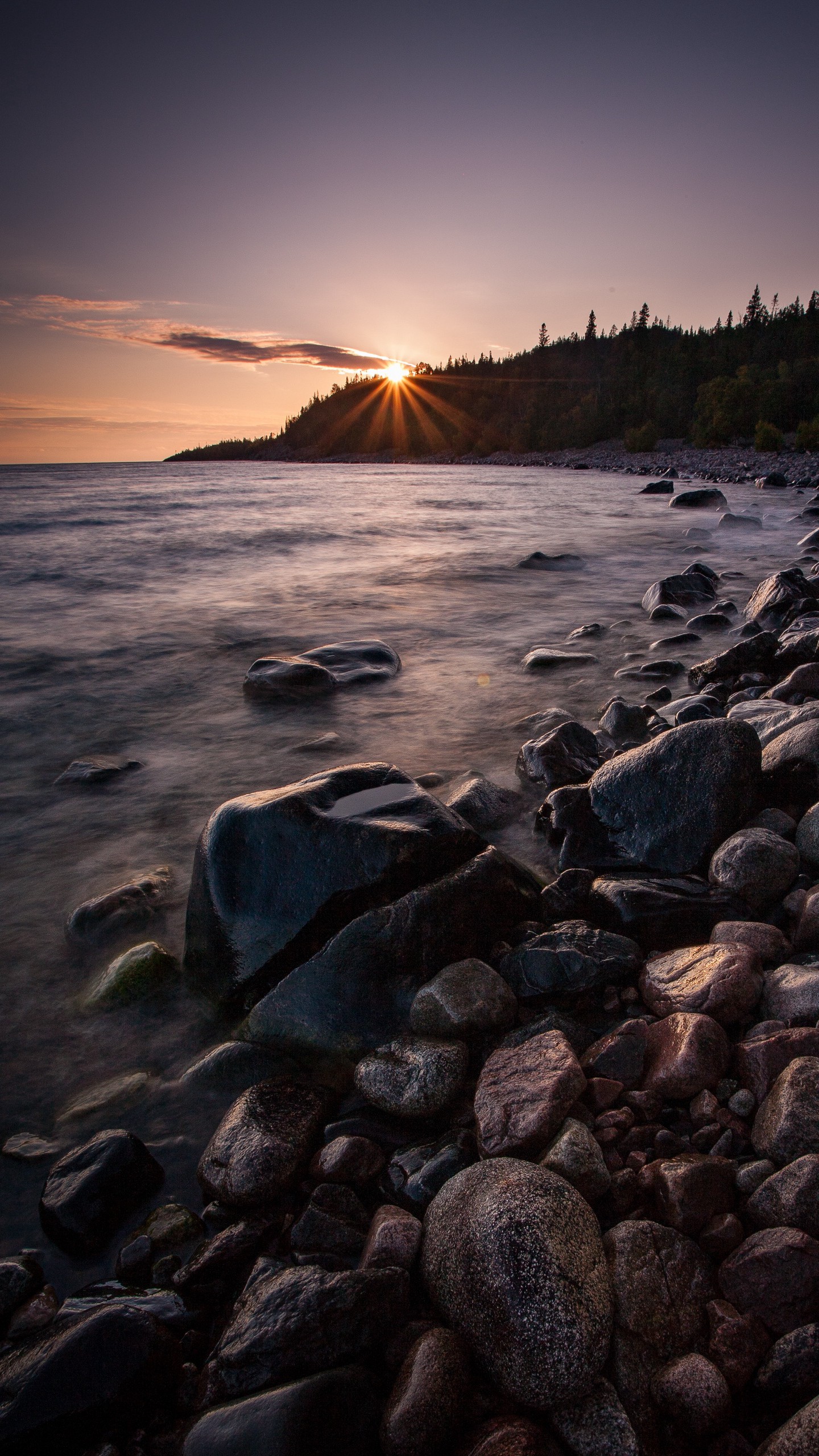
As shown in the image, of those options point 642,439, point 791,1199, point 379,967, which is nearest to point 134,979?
point 379,967

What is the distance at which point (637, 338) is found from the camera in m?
129

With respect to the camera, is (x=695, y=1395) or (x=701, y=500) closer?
(x=695, y=1395)

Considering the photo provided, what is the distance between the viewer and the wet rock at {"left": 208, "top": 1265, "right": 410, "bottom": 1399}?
156 cm

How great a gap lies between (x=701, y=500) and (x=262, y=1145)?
Result: 23471mm

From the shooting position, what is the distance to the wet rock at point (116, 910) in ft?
11.1

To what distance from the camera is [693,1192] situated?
5.69ft

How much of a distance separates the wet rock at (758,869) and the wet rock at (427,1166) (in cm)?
155

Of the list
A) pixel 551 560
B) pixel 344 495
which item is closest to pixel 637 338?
pixel 344 495

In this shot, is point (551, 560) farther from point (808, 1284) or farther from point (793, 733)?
point (808, 1284)

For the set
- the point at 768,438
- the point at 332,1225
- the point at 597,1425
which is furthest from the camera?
the point at 768,438

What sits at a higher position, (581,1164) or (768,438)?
(768,438)

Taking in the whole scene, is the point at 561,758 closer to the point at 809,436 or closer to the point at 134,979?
the point at 134,979

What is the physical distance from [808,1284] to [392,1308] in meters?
0.92

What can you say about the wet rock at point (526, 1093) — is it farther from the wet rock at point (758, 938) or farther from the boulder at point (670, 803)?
the boulder at point (670, 803)
